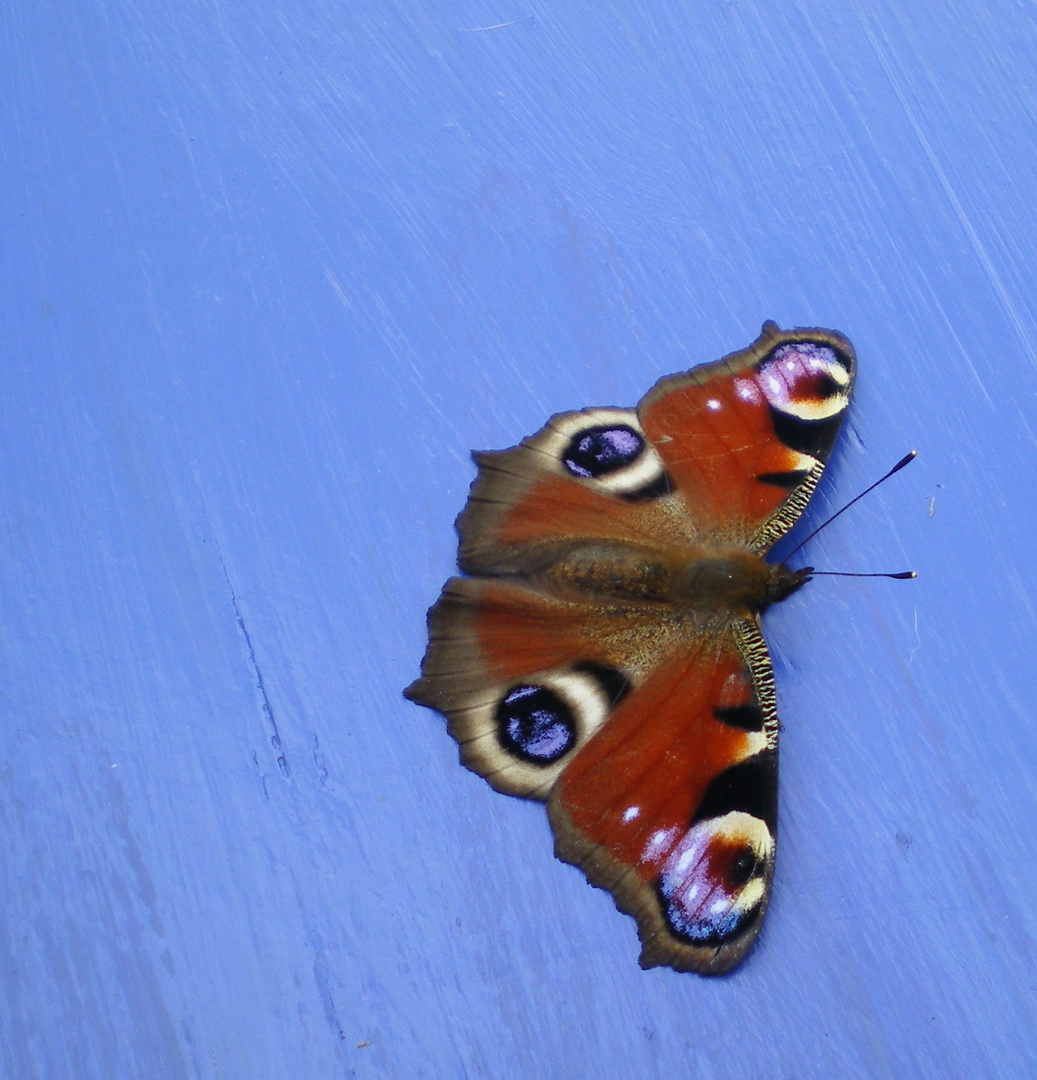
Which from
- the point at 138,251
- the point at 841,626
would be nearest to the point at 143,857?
the point at 138,251

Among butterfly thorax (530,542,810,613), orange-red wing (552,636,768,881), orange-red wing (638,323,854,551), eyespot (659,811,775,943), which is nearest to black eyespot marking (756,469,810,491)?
orange-red wing (638,323,854,551)

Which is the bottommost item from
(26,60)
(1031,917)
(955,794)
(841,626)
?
(1031,917)

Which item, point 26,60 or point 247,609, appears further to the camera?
point 26,60

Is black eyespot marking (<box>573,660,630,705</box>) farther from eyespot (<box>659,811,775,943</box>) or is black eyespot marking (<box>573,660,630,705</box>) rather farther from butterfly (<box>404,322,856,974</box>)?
eyespot (<box>659,811,775,943</box>)

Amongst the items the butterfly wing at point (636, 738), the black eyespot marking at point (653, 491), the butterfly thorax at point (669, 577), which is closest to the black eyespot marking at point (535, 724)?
the butterfly wing at point (636, 738)

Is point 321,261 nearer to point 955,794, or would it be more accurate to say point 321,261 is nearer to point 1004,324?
point 1004,324

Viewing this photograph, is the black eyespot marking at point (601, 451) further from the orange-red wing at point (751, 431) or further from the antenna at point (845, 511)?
the antenna at point (845, 511)
